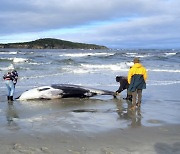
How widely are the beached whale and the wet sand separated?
5568 millimetres

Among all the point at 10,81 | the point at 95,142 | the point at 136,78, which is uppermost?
the point at 136,78

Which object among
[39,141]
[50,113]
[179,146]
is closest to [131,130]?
[179,146]

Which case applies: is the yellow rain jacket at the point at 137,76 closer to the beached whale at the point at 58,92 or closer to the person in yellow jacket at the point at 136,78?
the person in yellow jacket at the point at 136,78

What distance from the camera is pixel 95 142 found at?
25.6 ft

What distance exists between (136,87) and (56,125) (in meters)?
3.91

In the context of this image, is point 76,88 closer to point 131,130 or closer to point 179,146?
point 131,130

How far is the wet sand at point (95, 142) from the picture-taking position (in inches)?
283

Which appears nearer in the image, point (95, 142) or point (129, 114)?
point (95, 142)

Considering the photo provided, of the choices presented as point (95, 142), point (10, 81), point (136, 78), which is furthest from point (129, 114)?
point (10, 81)

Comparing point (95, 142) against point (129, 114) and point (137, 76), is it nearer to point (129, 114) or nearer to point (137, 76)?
point (129, 114)

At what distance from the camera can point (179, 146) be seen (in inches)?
297

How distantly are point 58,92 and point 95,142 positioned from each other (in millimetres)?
6764

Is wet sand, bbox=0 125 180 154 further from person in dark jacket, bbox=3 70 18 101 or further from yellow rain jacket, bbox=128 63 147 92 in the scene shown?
person in dark jacket, bbox=3 70 18 101

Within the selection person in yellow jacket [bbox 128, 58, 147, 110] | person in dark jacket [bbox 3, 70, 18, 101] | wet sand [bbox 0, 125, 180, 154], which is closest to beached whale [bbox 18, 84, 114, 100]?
person in dark jacket [bbox 3, 70, 18, 101]
